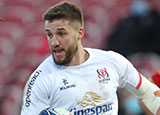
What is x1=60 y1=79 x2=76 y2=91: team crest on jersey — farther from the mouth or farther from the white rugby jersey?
the mouth

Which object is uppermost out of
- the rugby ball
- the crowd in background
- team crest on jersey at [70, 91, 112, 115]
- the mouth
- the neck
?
the mouth

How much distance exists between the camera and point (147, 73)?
7.45 m

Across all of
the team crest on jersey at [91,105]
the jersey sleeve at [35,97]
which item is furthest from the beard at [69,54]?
the team crest on jersey at [91,105]

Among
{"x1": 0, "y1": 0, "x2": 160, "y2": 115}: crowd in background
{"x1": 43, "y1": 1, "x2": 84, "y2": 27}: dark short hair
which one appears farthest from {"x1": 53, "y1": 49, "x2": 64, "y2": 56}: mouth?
{"x1": 0, "y1": 0, "x2": 160, "y2": 115}: crowd in background

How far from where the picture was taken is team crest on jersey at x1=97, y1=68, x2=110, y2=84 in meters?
3.97

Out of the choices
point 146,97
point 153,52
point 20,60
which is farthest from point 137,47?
point 146,97

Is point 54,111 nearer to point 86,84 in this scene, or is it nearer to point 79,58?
point 86,84

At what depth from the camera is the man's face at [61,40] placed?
3.72 m

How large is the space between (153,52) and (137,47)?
28 centimetres

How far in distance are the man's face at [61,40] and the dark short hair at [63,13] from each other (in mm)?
→ 42

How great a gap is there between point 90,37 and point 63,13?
4.59 metres

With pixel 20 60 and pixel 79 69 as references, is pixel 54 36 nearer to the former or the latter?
pixel 79 69

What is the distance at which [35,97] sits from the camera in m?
3.62

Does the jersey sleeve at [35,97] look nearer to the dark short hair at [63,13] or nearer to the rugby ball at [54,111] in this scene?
the rugby ball at [54,111]
